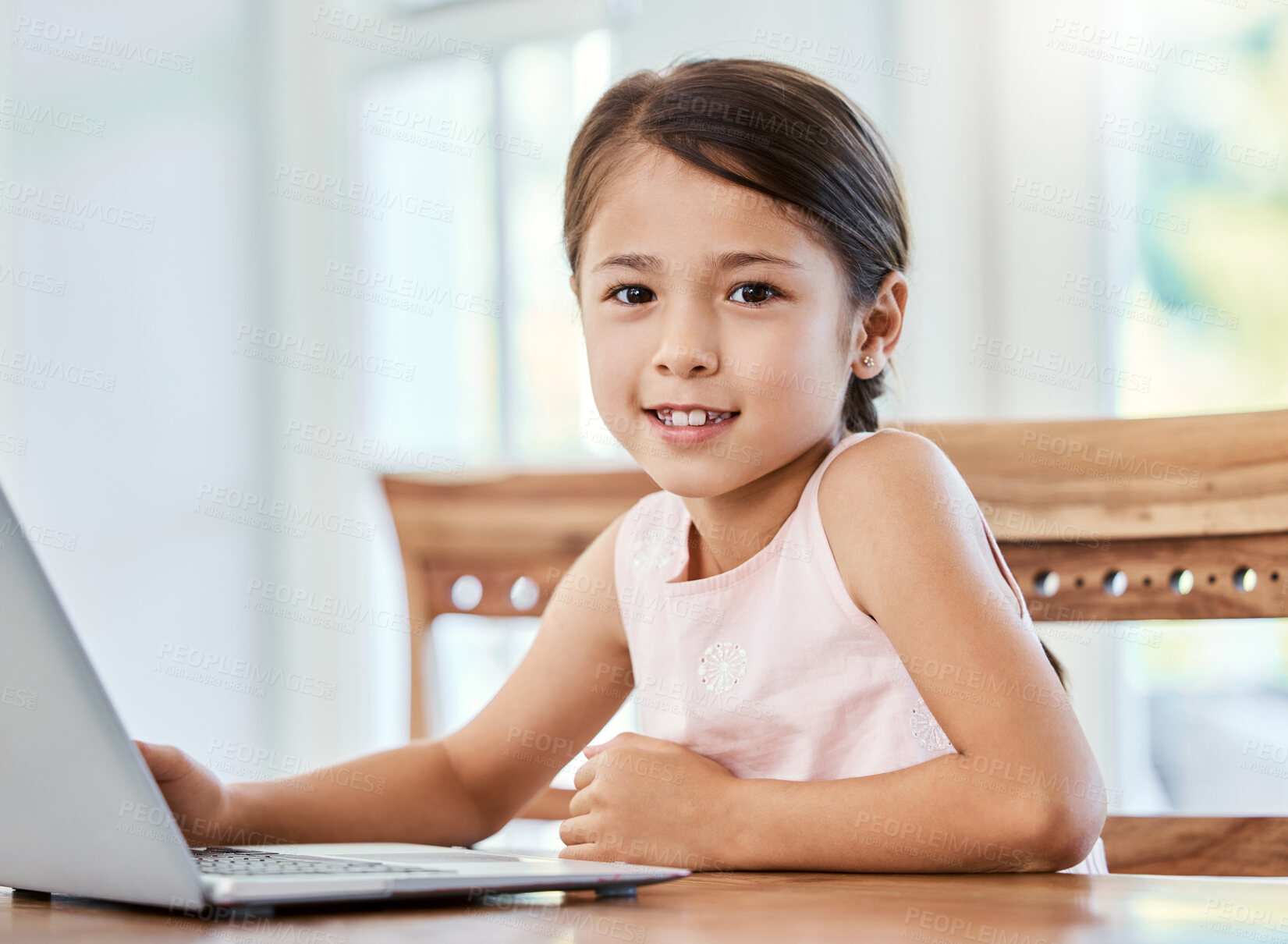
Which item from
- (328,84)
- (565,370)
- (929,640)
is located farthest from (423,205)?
(929,640)

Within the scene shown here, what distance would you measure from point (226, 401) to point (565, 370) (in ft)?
2.88

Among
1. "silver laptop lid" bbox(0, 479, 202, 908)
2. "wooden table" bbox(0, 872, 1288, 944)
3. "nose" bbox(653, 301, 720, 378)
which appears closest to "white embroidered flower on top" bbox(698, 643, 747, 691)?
"nose" bbox(653, 301, 720, 378)

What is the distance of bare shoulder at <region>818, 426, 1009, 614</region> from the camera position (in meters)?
0.74

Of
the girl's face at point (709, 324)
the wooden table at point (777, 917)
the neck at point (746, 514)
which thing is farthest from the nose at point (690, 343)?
the wooden table at point (777, 917)

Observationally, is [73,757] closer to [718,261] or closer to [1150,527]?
[718,261]

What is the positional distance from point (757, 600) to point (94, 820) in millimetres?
534

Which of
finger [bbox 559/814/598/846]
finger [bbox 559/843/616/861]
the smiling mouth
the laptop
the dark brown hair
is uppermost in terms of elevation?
the dark brown hair

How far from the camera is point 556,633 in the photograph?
1015 millimetres

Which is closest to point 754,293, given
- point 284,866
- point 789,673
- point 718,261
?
point 718,261

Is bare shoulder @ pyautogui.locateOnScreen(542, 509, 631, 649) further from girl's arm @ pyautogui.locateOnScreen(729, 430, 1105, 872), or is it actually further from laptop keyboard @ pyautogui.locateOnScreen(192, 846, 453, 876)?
laptop keyboard @ pyautogui.locateOnScreen(192, 846, 453, 876)

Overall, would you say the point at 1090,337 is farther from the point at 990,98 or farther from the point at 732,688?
the point at 732,688

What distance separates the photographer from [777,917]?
0.46 metres

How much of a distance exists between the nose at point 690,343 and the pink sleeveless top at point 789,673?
0.12m

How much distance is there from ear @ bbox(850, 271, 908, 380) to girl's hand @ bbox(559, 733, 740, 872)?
34 cm
